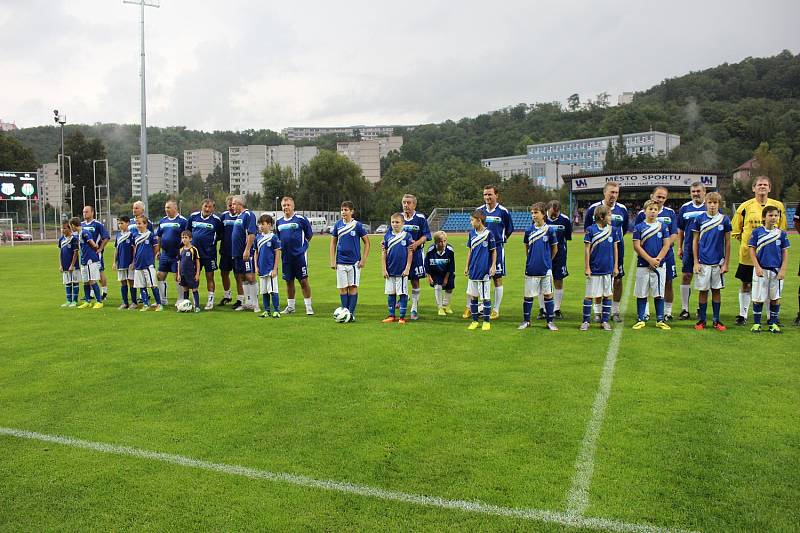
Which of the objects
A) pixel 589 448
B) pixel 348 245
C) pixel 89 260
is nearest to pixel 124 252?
pixel 89 260

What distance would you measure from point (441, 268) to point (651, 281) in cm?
359

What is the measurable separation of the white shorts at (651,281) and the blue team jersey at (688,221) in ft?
3.29

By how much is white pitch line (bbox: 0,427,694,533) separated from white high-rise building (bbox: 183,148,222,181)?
171253mm

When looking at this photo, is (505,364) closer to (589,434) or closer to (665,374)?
(665,374)

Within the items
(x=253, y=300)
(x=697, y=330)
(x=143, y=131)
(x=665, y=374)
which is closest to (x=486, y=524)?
(x=665, y=374)

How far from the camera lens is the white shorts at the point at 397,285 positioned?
32.7 ft

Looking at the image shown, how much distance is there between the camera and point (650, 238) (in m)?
9.15

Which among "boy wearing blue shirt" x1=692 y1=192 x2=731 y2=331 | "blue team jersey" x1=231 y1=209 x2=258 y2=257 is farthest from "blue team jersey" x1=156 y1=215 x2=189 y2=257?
"boy wearing blue shirt" x1=692 y1=192 x2=731 y2=331

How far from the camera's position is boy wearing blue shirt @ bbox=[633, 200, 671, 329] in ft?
29.6

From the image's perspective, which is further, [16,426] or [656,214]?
[656,214]

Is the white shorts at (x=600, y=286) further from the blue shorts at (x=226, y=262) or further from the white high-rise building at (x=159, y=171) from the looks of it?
the white high-rise building at (x=159, y=171)

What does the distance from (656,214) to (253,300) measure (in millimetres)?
7356

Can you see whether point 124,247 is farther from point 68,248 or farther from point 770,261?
point 770,261

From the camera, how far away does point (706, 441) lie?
456cm
